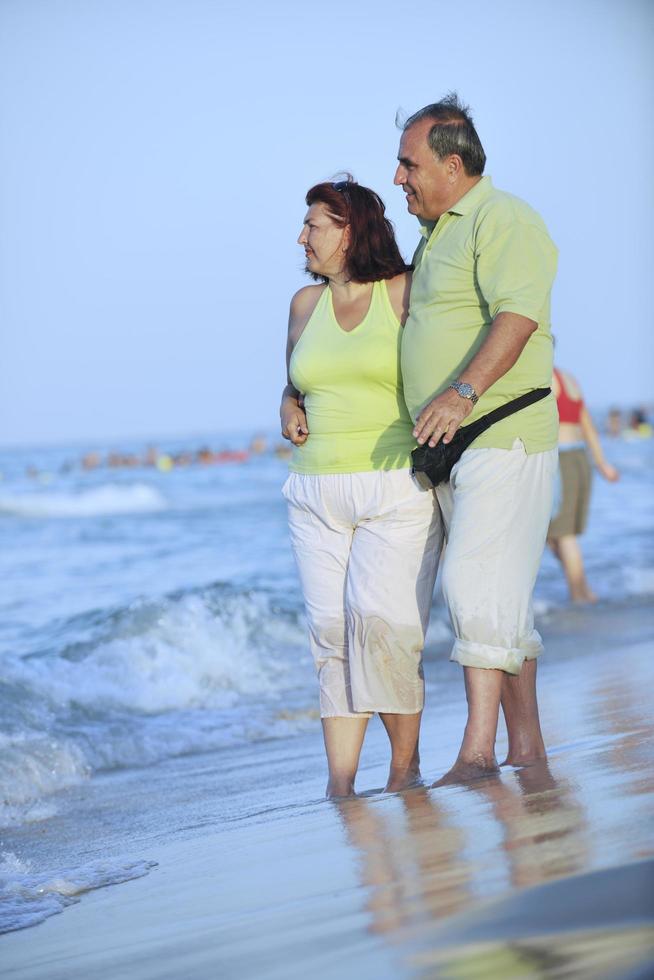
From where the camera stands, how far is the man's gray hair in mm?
3209

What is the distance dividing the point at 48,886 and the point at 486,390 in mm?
1537

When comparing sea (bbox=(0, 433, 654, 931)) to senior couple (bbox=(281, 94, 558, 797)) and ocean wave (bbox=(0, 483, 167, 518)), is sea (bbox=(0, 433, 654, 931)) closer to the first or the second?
senior couple (bbox=(281, 94, 558, 797))

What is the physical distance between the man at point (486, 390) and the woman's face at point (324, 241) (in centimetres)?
26

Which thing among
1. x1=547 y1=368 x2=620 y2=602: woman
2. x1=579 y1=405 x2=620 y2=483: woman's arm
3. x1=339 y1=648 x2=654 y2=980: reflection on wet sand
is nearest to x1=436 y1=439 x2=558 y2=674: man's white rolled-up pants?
x1=339 y1=648 x2=654 y2=980: reflection on wet sand

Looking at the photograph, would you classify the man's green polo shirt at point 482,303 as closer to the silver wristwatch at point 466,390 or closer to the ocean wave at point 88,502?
the silver wristwatch at point 466,390

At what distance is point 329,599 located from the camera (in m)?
3.47

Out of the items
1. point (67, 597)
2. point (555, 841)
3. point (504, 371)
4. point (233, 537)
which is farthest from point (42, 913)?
point (233, 537)

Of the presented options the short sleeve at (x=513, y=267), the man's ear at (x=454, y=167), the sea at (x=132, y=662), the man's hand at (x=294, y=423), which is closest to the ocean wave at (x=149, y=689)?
the sea at (x=132, y=662)

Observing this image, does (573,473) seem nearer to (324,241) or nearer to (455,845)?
(324,241)

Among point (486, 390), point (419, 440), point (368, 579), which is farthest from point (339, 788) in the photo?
point (486, 390)

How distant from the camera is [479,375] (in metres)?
3.01

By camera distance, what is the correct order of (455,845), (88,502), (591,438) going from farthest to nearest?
1. (88,502)
2. (591,438)
3. (455,845)

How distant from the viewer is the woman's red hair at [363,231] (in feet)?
11.2

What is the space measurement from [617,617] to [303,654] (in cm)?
196
